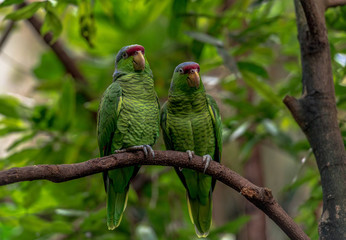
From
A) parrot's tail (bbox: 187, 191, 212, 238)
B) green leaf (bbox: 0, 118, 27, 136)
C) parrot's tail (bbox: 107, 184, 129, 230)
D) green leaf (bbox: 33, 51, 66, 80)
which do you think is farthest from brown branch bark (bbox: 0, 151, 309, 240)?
green leaf (bbox: 33, 51, 66, 80)

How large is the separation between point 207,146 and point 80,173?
0.77 m

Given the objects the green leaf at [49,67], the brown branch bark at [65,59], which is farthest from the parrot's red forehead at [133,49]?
the green leaf at [49,67]

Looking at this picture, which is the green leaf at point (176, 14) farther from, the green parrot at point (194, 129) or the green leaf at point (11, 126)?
the green leaf at point (11, 126)

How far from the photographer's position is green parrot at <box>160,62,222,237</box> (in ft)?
5.37

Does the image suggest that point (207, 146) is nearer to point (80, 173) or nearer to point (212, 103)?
point (212, 103)

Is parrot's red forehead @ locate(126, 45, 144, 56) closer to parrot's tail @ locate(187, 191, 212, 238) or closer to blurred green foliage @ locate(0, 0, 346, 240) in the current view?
blurred green foliage @ locate(0, 0, 346, 240)

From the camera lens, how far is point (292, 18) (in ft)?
6.70

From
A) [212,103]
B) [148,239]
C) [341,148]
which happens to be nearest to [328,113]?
[341,148]

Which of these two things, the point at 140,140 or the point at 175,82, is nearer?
the point at 140,140

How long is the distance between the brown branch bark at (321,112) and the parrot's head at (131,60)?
58cm

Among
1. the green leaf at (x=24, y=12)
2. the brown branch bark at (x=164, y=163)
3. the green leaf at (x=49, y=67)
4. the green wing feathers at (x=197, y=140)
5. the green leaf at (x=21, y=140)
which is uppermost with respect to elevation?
the green leaf at (x=49, y=67)

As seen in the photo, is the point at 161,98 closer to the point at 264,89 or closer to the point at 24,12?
the point at 264,89

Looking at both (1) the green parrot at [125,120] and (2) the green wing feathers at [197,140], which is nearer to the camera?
(1) the green parrot at [125,120]

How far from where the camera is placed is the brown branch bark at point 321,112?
1188 mm
